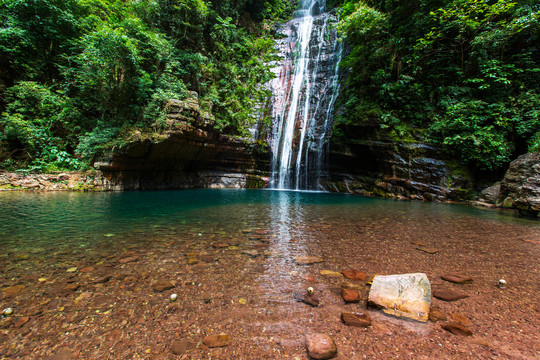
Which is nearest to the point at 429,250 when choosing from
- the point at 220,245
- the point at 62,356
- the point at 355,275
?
the point at 355,275

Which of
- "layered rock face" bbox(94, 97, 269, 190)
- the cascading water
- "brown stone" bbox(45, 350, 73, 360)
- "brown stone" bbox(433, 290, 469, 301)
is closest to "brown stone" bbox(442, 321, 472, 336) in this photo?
"brown stone" bbox(433, 290, 469, 301)

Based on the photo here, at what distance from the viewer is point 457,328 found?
147 cm

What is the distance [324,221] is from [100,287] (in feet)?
13.8

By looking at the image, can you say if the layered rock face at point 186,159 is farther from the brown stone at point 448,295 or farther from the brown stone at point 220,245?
the brown stone at point 448,295

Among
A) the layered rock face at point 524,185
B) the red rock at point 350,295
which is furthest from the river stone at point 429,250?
the layered rock face at point 524,185

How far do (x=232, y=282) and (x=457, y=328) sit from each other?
1.82 m

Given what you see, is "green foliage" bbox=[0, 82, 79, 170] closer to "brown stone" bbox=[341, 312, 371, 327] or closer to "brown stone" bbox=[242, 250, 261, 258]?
"brown stone" bbox=[242, 250, 261, 258]

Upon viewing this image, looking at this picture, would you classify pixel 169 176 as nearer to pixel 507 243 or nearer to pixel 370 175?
pixel 370 175

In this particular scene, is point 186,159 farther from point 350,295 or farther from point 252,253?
point 350,295

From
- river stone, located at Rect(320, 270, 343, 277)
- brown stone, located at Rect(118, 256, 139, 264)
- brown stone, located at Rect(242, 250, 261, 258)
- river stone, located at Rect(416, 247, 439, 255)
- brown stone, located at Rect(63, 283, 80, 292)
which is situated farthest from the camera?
river stone, located at Rect(416, 247, 439, 255)

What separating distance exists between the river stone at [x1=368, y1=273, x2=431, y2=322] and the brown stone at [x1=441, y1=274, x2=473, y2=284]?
83cm

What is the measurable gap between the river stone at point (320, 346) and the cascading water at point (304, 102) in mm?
14905

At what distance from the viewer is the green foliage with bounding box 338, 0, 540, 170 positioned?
900 cm

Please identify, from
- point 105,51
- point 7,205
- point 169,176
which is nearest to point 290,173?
point 169,176
